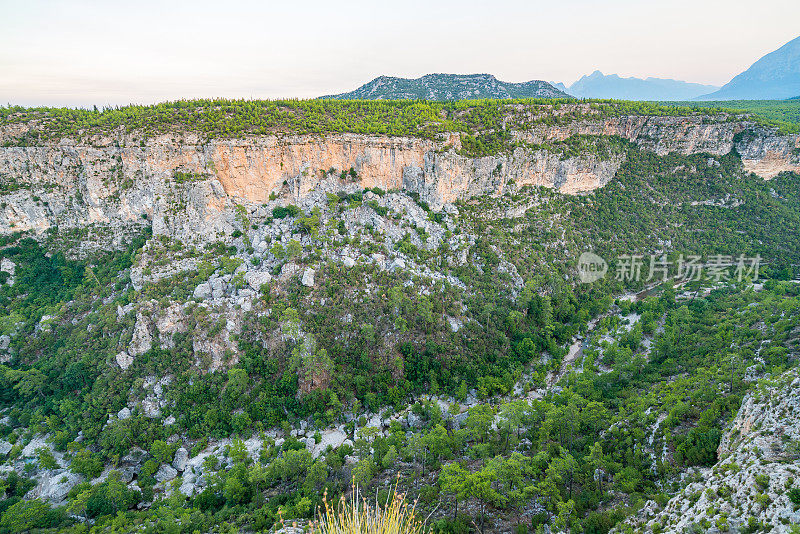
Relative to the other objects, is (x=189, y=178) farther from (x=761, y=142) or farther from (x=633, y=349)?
(x=761, y=142)

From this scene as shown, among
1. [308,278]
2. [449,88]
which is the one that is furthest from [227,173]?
[449,88]

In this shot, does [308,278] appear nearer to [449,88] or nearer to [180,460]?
[180,460]

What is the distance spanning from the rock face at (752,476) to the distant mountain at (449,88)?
96.7 meters

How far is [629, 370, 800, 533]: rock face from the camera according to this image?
14688 mm

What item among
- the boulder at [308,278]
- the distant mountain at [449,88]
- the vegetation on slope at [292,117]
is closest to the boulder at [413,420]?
the boulder at [308,278]

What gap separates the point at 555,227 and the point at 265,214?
1812 inches

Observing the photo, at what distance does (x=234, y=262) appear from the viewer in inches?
1711

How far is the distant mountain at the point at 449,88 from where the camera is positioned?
102 metres

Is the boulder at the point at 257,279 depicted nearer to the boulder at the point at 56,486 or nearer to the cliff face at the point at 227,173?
the cliff face at the point at 227,173

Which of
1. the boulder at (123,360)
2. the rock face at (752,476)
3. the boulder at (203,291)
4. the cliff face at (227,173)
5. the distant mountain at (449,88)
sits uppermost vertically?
the distant mountain at (449,88)

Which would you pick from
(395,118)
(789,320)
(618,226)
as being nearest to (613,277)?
(618,226)

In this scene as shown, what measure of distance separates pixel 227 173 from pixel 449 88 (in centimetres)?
8437

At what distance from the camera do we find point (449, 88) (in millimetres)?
108750

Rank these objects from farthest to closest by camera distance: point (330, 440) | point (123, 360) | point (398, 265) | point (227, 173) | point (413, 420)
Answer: point (227, 173) → point (398, 265) → point (413, 420) → point (123, 360) → point (330, 440)
